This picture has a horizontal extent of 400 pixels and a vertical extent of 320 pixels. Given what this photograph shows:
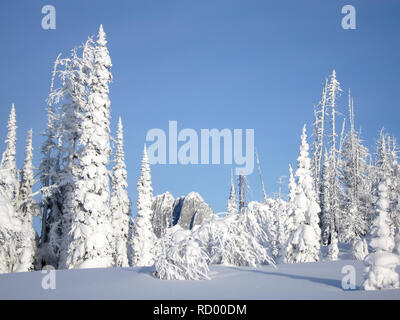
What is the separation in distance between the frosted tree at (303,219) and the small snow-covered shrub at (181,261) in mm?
17726

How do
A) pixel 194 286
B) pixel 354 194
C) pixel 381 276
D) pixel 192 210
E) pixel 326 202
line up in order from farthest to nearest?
1. pixel 192 210
2. pixel 326 202
3. pixel 354 194
4. pixel 194 286
5. pixel 381 276

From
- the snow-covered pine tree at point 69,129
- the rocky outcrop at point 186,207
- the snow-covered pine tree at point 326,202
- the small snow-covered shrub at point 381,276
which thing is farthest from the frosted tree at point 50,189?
the rocky outcrop at point 186,207

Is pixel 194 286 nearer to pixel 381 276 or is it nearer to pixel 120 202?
pixel 381 276

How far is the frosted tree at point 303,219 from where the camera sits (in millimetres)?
Answer: 26922

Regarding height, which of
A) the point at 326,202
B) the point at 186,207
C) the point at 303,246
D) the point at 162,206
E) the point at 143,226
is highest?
the point at 326,202

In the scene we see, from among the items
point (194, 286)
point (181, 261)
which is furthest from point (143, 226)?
point (194, 286)

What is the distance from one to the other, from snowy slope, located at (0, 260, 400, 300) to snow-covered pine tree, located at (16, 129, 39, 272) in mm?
10431

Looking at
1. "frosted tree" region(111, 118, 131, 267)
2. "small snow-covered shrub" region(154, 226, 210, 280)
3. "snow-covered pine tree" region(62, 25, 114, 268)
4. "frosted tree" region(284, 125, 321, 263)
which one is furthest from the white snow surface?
"frosted tree" region(111, 118, 131, 267)

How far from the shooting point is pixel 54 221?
25.3 meters

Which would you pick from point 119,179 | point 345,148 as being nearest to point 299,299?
point 119,179

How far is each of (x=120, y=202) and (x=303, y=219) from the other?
17.6 m

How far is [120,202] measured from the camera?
121ft

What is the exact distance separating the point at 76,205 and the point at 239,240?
36.7 feet
